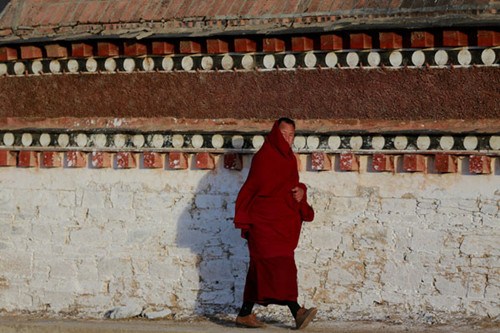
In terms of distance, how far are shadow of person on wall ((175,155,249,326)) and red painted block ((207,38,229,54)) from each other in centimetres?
81

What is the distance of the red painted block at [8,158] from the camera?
38.5 feet

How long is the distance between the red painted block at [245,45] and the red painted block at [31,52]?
5.84 feet

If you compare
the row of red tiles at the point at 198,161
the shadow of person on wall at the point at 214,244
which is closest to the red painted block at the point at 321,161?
the row of red tiles at the point at 198,161

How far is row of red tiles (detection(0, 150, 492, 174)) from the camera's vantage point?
1019cm

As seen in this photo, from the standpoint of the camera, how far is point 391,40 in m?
10.3

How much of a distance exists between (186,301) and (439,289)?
2.01m

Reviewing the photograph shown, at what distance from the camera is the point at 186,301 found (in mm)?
11062

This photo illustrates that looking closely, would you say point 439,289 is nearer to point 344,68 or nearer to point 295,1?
point 344,68

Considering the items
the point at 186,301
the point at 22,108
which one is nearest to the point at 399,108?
the point at 186,301

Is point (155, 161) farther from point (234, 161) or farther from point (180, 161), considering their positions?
point (234, 161)

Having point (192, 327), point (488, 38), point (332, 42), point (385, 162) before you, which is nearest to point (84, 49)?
point (332, 42)

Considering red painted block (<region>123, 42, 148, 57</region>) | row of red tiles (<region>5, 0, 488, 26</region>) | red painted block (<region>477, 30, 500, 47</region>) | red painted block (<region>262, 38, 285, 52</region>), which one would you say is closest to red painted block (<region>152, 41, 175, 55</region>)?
red painted block (<region>123, 42, 148, 57</region>)

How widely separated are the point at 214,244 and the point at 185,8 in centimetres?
189

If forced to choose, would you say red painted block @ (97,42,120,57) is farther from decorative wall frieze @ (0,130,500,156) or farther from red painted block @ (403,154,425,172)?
red painted block @ (403,154,425,172)
